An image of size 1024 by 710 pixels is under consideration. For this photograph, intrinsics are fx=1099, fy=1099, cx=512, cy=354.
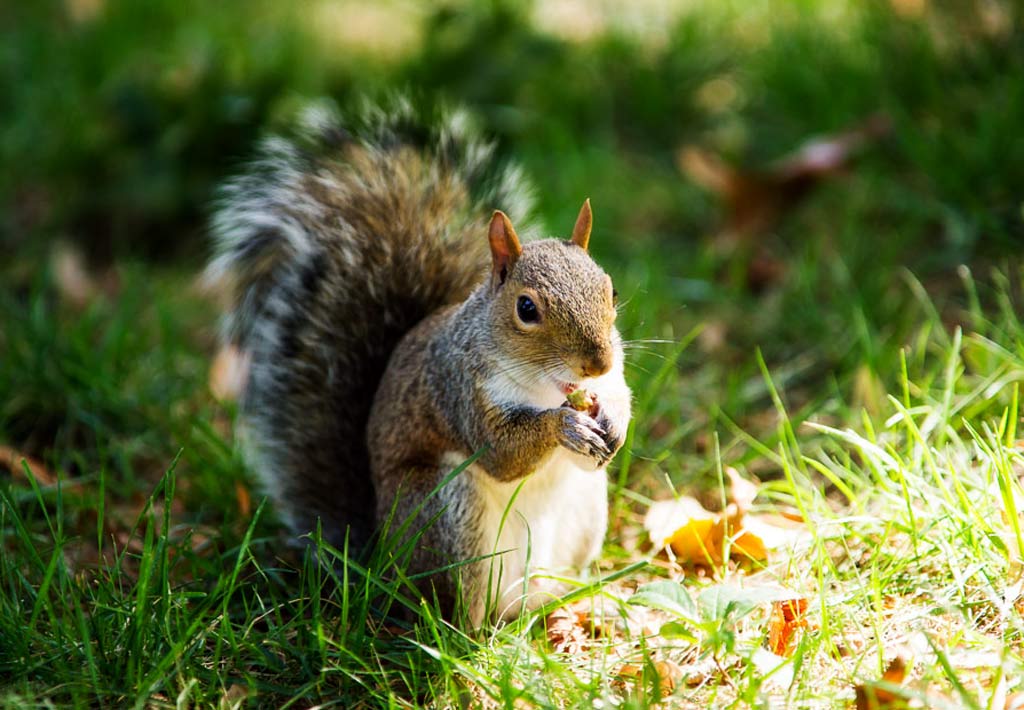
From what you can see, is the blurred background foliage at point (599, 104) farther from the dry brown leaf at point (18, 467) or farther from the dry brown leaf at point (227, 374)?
the dry brown leaf at point (18, 467)

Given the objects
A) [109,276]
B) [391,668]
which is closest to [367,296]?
[391,668]

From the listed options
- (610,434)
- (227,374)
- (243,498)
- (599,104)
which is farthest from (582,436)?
(599,104)

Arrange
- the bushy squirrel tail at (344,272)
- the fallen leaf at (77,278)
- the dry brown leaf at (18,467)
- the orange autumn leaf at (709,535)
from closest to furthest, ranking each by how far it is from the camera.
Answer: the orange autumn leaf at (709,535), the bushy squirrel tail at (344,272), the dry brown leaf at (18,467), the fallen leaf at (77,278)

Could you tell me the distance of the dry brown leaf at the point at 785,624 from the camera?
145 centimetres

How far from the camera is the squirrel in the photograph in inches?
59.3

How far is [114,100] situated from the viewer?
2928mm

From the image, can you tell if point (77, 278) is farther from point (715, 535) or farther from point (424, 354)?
point (715, 535)

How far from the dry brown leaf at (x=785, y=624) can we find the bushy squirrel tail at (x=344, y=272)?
2.23 ft

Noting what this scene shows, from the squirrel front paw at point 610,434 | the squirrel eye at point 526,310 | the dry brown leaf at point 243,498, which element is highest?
the squirrel eye at point 526,310

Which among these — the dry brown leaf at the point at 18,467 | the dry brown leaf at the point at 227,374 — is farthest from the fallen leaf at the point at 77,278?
the dry brown leaf at the point at 18,467

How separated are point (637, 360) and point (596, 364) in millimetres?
672

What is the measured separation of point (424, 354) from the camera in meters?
1.69

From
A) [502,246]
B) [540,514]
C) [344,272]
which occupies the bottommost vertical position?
[540,514]

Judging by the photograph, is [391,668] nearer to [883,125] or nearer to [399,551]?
[399,551]
